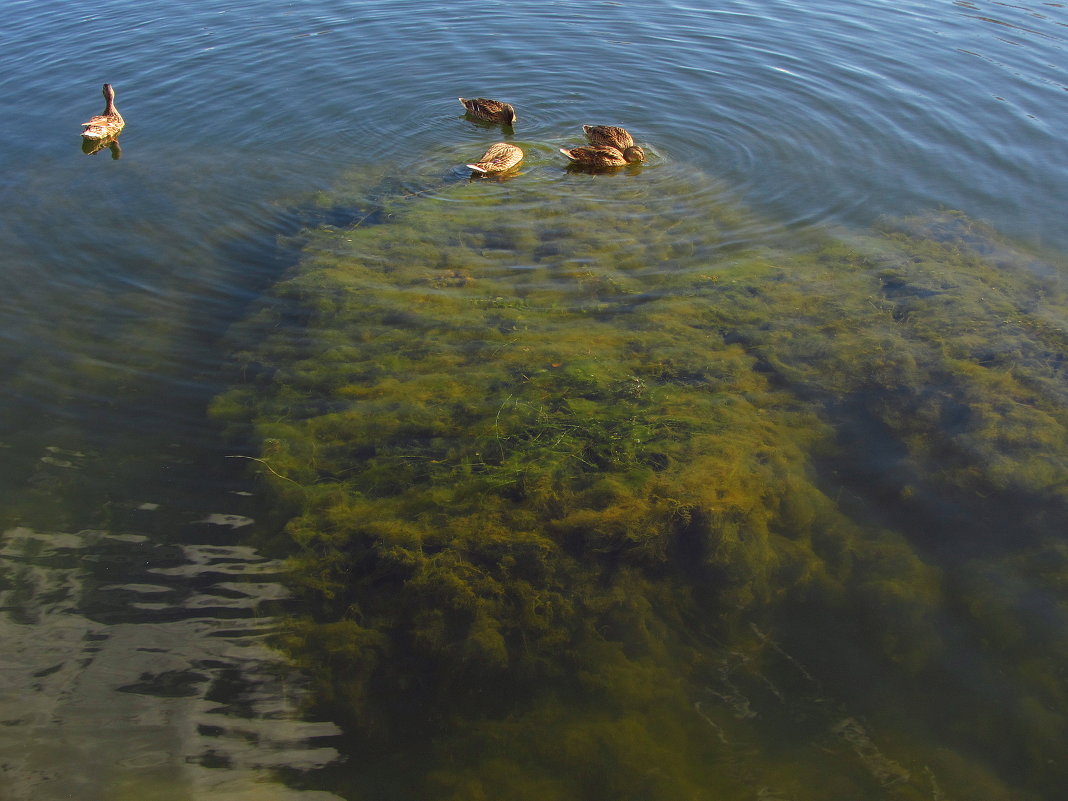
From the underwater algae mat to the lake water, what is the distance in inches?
1.0

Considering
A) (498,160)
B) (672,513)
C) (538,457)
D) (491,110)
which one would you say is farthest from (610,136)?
(672,513)

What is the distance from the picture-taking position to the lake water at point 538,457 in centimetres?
354

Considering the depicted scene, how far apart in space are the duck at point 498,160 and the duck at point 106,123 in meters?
5.14

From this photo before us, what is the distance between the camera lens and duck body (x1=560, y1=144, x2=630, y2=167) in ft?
28.5

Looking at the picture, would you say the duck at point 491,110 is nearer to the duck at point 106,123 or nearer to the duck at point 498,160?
the duck at point 498,160

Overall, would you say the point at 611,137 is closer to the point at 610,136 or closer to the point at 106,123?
the point at 610,136

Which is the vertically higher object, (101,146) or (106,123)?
(106,123)

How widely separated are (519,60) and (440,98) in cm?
199

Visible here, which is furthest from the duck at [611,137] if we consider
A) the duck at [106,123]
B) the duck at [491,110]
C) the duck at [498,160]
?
the duck at [106,123]

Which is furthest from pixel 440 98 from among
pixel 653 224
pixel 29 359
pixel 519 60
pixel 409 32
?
pixel 29 359

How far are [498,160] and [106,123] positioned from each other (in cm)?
→ 551

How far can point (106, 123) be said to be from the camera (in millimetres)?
9812

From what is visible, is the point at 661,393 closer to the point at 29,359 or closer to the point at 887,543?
the point at 887,543

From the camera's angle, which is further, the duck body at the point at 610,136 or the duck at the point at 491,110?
the duck at the point at 491,110
